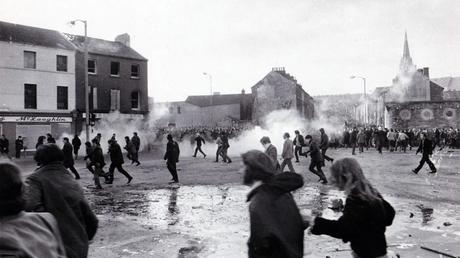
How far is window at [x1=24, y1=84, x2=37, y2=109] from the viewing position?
3128 cm

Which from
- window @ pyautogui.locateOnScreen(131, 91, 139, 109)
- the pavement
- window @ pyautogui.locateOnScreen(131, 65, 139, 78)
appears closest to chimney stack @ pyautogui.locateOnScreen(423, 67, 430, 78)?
window @ pyautogui.locateOnScreen(131, 65, 139, 78)

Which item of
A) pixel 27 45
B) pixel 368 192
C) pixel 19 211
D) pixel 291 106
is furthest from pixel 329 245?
pixel 291 106

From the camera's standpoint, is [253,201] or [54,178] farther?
[54,178]

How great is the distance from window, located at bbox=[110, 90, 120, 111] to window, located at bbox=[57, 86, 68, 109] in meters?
4.39

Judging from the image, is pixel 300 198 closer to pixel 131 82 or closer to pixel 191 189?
pixel 191 189

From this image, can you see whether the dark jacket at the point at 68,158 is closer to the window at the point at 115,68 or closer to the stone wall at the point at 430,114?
the window at the point at 115,68

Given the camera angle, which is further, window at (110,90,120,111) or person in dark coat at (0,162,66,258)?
window at (110,90,120,111)

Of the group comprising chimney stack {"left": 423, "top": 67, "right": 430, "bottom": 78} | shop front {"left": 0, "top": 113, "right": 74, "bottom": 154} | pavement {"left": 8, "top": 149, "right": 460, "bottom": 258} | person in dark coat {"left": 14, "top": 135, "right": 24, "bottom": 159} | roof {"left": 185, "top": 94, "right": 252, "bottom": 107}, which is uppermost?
chimney stack {"left": 423, "top": 67, "right": 430, "bottom": 78}

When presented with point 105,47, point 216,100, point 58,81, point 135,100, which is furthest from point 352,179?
point 216,100

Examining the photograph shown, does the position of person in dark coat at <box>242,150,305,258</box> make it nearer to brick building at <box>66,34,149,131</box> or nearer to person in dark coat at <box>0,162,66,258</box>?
person in dark coat at <box>0,162,66,258</box>

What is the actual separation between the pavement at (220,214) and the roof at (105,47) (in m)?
23.3

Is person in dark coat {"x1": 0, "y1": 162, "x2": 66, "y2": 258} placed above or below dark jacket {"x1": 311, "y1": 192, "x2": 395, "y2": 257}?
above

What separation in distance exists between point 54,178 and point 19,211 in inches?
50.1

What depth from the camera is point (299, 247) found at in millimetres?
3135
